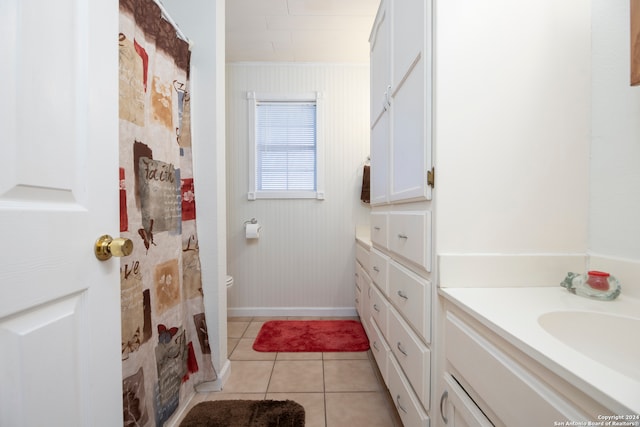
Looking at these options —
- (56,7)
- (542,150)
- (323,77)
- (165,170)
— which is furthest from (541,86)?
(323,77)

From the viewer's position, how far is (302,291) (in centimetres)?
266

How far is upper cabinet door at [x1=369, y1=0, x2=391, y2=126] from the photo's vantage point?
1363 mm

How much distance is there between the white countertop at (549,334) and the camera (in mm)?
368

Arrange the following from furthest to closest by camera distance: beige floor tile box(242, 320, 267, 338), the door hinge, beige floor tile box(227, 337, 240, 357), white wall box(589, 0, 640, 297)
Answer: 1. beige floor tile box(242, 320, 267, 338)
2. beige floor tile box(227, 337, 240, 357)
3. the door hinge
4. white wall box(589, 0, 640, 297)

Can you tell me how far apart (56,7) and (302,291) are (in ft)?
8.15

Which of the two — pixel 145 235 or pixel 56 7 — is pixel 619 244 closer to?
pixel 56 7

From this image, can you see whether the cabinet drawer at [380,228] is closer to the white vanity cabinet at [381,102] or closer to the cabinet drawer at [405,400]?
the white vanity cabinet at [381,102]

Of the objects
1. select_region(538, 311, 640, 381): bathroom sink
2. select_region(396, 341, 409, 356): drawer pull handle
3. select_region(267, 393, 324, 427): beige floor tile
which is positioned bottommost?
select_region(267, 393, 324, 427): beige floor tile

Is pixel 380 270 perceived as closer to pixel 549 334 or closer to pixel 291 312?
pixel 549 334

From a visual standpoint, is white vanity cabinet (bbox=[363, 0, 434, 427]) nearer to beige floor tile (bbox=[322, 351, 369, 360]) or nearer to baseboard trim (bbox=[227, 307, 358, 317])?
beige floor tile (bbox=[322, 351, 369, 360])

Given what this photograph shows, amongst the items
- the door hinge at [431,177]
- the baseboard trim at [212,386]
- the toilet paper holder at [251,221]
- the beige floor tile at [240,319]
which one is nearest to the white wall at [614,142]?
the door hinge at [431,177]

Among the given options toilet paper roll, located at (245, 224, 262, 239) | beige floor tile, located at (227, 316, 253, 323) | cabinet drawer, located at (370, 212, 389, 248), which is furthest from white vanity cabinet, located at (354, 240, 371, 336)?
beige floor tile, located at (227, 316, 253, 323)

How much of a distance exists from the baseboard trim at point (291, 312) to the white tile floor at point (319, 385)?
57cm

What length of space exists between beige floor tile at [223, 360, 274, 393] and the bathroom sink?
1.48 m
